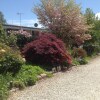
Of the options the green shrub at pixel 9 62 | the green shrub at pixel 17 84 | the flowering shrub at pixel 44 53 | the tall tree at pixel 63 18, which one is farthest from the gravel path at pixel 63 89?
the tall tree at pixel 63 18

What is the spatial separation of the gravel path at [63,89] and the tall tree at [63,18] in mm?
9476

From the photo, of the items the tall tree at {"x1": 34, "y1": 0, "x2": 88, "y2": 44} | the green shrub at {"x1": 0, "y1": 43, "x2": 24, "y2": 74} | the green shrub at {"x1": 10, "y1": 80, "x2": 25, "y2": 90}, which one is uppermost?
the tall tree at {"x1": 34, "y1": 0, "x2": 88, "y2": 44}

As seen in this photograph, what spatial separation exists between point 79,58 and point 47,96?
12.2 metres

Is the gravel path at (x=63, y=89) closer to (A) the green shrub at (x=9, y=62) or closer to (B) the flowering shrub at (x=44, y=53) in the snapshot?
(A) the green shrub at (x=9, y=62)

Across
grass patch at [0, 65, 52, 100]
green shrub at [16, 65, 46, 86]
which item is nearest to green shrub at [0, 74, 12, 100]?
grass patch at [0, 65, 52, 100]

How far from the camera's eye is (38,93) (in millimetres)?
10766

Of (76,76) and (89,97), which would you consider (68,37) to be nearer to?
(76,76)

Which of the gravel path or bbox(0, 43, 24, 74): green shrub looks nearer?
the gravel path

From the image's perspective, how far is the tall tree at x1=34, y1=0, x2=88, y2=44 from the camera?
23828 millimetres

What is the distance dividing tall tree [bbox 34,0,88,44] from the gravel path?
9.48 metres

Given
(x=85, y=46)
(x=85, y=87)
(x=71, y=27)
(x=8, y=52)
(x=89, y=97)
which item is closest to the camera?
(x=89, y=97)

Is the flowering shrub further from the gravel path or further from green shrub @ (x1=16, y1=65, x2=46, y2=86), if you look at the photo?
the gravel path

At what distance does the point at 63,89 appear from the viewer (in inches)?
453

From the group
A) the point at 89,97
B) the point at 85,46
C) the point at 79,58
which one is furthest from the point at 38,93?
the point at 85,46
